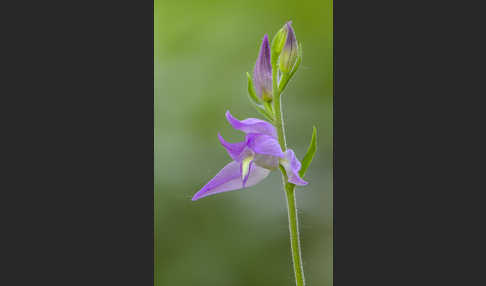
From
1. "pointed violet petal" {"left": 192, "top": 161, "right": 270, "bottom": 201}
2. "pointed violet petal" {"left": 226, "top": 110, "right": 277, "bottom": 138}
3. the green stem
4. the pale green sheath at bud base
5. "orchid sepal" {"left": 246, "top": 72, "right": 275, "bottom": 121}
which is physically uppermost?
the pale green sheath at bud base

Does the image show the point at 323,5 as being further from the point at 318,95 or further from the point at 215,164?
the point at 215,164

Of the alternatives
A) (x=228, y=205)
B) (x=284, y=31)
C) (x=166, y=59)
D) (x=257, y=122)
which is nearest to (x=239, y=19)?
→ (x=166, y=59)

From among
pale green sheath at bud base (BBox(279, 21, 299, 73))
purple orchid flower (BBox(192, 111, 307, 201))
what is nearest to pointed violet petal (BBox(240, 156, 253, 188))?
purple orchid flower (BBox(192, 111, 307, 201))

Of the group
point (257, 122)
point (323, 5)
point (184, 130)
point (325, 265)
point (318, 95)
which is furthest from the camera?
point (184, 130)

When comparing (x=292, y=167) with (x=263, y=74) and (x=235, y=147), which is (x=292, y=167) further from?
(x=263, y=74)

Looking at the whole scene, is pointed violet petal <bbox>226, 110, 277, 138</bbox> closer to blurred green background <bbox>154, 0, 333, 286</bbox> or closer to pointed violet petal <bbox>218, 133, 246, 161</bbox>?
pointed violet petal <bbox>218, 133, 246, 161</bbox>

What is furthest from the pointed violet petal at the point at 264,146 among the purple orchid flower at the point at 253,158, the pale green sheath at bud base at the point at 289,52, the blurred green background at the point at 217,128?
the blurred green background at the point at 217,128
